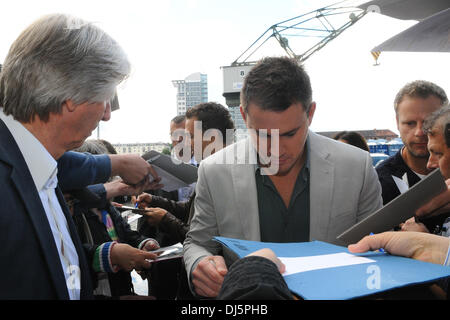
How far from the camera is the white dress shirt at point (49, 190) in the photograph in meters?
1.04

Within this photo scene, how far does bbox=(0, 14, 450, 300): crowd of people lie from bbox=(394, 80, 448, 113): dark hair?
17mm

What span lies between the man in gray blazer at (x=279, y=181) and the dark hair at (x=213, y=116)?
1.45 meters

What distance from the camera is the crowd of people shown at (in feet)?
2.93

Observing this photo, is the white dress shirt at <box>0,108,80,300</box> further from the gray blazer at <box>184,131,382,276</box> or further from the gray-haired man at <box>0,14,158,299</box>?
the gray blazer at <box>184,131,382,276</box>

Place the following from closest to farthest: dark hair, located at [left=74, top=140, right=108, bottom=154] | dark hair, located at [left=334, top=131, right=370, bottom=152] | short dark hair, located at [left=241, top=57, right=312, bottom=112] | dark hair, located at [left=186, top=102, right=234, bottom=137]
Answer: short dark hair, located at [left=241, top=57, right=312, bottom=112] < dark hair, located at [left=74, top=140, right=108, bottom=154] < dark hair, located at [left=186, top=102, right=234, bottom=137] < dark hair, located at [left=334, top=131, right=370, bottom=152]

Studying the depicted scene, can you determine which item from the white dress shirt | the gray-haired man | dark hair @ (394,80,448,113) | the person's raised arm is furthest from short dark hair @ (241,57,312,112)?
dark hair @ (394,80,448,113)

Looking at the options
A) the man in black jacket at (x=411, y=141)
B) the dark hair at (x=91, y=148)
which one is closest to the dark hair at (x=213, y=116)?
the dark hair at (x=91, y=148)

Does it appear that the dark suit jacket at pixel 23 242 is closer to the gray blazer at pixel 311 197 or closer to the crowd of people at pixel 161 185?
the crowd of people at pixel 161 185

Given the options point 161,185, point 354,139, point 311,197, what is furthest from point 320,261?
point 354,139

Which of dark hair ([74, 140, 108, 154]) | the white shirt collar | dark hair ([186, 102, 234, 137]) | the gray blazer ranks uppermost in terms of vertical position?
dark hair ([186, 102, 234, 137])
